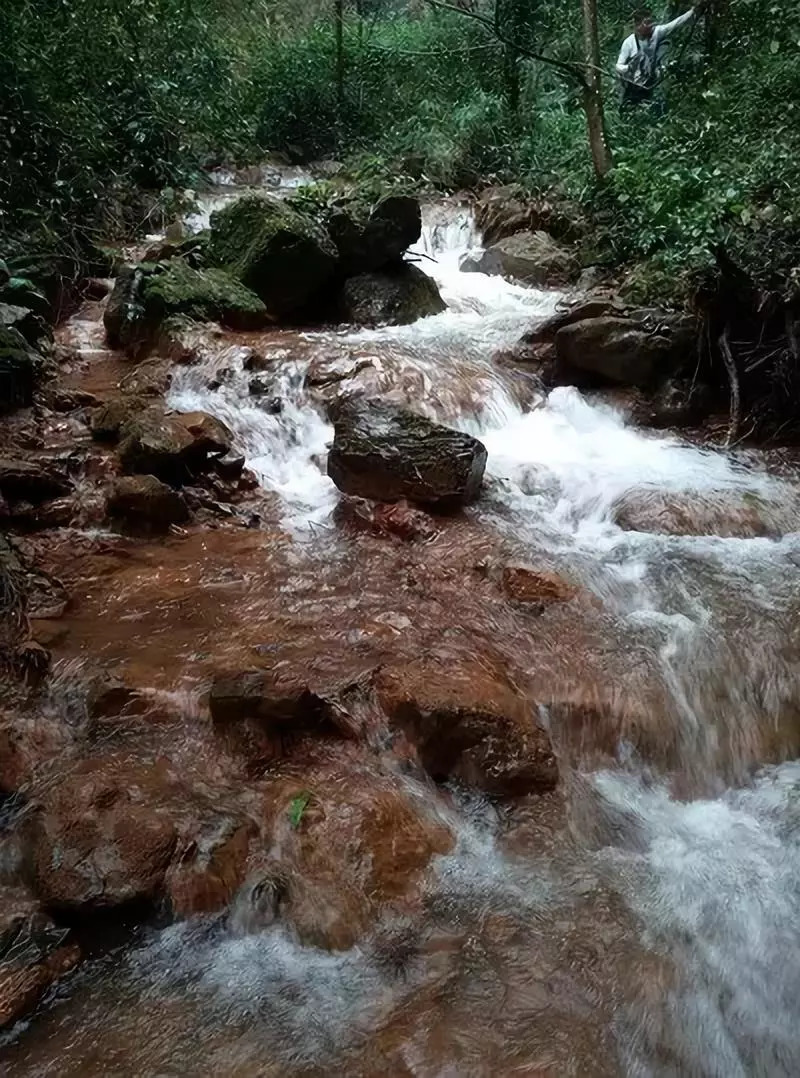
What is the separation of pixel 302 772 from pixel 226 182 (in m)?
11.2

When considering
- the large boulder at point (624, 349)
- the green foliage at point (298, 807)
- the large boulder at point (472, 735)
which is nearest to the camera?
the green foliage at point (298, 807)

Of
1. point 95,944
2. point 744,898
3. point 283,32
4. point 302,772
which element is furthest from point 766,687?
point 283,32

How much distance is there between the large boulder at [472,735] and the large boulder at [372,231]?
5.73 meters

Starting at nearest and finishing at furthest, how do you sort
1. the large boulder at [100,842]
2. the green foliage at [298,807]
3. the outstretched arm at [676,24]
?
1. the large boulder at [100,842]
2. the green foliage at [298,807]
3. the outstretched arm at [676,24]

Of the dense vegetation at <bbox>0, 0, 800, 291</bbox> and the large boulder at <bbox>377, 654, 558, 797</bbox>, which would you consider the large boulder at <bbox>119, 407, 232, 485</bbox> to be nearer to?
the large boulder at <bbox>377, 654, 558, 797</bbox>

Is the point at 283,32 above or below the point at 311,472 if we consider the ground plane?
above

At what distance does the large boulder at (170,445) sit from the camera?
17.1 ft

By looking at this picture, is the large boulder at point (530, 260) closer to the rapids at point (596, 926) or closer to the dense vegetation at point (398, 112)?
the dense vegetation at point (398, 112)


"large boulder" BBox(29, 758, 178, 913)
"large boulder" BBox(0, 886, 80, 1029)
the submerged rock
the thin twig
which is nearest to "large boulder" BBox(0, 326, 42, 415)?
"large boulder" BBox(29, 758, 178, 913)

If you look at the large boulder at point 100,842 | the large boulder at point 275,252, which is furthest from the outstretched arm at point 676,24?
the large boulder at point 100,842

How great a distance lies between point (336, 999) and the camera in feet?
8.59

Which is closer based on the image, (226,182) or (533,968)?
(533,968)

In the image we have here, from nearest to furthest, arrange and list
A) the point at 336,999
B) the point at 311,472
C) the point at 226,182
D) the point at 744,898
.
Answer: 1. the point at 336,999
2. the point at 744,898
3. the point at 311,472
4. the point at 226,182

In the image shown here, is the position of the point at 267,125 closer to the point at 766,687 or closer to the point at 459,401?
the point at 459,401
